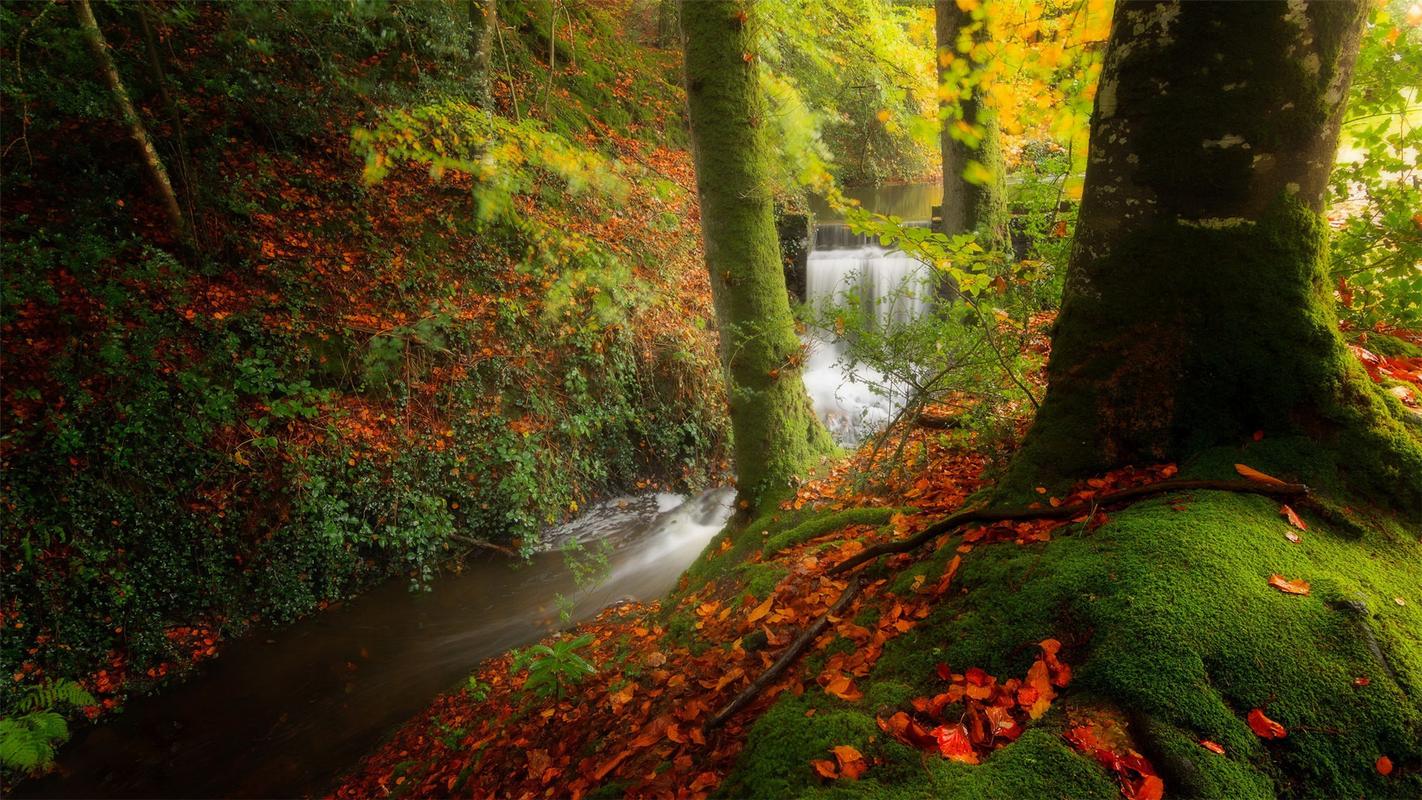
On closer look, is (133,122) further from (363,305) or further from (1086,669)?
(1086,669)

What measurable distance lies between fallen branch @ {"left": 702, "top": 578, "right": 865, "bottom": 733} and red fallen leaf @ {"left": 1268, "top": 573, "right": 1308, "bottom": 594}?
4.16 ft

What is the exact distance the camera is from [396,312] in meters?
6.76

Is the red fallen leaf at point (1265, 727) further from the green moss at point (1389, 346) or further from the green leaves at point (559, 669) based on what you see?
the green leaves at point (559, 669)

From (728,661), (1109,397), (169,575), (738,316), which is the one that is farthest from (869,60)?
(169,575)

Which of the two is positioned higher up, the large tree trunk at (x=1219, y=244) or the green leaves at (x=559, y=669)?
the large tree trunk at (x=1219, y=244)

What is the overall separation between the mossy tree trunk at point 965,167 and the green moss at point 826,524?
3.71 metres

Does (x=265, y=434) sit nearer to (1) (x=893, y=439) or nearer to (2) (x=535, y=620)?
(2) (x=535, y=620)

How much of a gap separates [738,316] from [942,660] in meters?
3.32

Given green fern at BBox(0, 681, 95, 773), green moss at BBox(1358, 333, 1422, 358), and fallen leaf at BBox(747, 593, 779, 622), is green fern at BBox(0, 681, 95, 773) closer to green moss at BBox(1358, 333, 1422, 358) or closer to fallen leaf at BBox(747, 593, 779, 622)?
fallen leaf at BBox(747, 593, 779, 622)

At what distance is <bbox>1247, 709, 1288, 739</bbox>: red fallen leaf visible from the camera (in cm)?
127

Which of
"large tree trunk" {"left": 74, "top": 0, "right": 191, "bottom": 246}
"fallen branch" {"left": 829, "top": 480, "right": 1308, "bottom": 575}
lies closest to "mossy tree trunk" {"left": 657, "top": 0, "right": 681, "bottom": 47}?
"large tree trunk" {"left": 74, "top": 0, "right": 191, "bottom": 246}

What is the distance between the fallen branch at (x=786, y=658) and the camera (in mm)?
2145

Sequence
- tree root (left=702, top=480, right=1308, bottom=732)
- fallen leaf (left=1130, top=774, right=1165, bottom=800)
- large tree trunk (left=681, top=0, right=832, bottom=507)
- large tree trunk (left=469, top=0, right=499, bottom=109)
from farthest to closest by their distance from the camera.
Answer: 1. large tree trunk (left=469, top=0, right=499, bottom=109)
2. large tree trunk (left=681, top=0, right=832, bottom=507)
3. tree root (left=702, top=480, right=1308, bottom=732)
4. fallen leaf (left=1130, top=774, right=1165, bottom=800)

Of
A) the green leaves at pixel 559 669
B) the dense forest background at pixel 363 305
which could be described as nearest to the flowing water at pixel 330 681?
the dense forest background at pixel 363 305
